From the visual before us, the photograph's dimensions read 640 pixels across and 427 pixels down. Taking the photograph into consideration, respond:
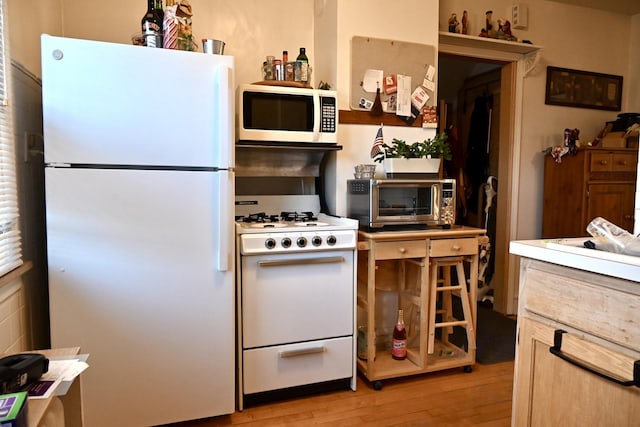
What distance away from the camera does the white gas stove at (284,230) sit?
2.03 metres

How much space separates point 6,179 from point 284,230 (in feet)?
3.77

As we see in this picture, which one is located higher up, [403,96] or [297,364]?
[403,96]

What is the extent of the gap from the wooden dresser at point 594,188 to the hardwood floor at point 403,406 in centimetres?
155

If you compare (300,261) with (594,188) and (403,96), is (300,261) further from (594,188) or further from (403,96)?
(594,188)

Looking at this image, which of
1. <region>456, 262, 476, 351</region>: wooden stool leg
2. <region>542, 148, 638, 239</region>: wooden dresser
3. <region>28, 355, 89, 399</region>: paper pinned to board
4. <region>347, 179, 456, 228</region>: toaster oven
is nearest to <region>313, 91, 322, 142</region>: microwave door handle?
<region>347, 179, 456, 228</region>: toaster oven

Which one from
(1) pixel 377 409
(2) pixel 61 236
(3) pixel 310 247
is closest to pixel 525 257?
(3) pixel 310 247

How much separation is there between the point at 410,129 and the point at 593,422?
6.64ft

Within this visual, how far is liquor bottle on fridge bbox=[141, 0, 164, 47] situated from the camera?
74.9 inches

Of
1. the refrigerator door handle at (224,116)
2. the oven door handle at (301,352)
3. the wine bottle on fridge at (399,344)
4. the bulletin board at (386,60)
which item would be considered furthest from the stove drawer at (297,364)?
the bulletin board at (386,60)

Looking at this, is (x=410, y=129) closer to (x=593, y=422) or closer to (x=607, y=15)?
(x=593, y=422)

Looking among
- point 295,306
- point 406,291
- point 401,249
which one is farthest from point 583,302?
point 406,291

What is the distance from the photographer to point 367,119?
264 cm

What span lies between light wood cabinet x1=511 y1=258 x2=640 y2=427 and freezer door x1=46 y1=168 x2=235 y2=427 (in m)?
1.27

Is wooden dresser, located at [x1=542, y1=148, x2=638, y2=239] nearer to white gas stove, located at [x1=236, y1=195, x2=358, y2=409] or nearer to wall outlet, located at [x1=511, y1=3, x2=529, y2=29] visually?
wall outlet, located at [x1=511, y1=3, x2=529, y2=29]
